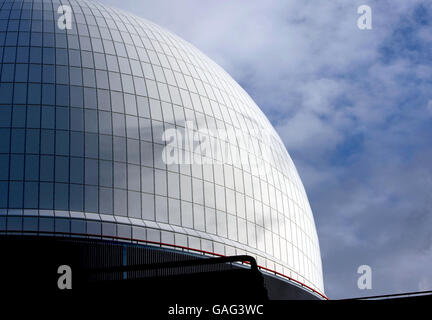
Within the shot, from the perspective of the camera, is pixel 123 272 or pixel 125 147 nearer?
pixel 123 272

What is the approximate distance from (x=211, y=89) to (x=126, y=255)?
8.95 metres

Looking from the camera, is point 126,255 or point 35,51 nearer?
point 126,255

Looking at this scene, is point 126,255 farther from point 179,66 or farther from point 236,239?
point 179,66

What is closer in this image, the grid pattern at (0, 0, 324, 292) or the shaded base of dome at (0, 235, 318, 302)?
the shaded base of dome at (0, 235, 318, 302)

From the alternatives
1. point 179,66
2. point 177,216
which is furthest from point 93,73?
point 177,216

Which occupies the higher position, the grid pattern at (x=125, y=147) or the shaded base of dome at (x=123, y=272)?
the grid pattern at (x=125, y=147)

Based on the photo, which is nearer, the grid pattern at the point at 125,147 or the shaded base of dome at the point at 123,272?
the shaded base of dome at the point at 123,272

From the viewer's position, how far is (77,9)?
3212 centimetres

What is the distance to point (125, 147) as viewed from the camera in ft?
89.4

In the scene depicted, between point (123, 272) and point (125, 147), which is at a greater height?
point (125, 147)

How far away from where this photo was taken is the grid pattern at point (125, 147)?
26.0m

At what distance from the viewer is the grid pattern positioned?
85.2 ft

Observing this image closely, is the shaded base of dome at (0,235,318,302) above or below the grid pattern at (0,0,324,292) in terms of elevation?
below
